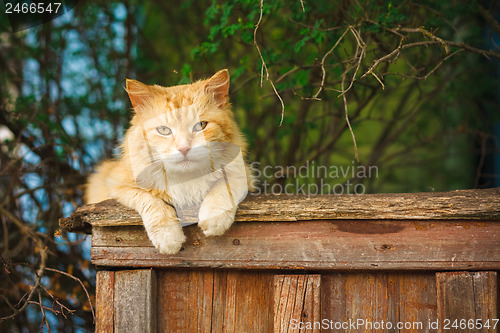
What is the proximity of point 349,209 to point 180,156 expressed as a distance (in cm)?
71

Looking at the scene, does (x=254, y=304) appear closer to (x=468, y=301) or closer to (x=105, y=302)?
(x=105, y=302)

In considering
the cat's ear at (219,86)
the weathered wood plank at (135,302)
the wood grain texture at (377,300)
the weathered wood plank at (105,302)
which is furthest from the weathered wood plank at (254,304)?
the cat's ear at (219,86)

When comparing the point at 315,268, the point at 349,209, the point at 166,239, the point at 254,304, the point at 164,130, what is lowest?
the point at 254,304

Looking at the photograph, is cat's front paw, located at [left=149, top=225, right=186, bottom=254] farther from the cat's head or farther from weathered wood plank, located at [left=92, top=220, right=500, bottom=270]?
the cat's head

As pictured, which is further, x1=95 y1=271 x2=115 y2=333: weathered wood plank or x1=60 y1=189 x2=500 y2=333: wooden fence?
x1=95 y1=271 x2=115 y2=333: weathered wood plank

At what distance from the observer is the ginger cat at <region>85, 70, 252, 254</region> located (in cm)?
172

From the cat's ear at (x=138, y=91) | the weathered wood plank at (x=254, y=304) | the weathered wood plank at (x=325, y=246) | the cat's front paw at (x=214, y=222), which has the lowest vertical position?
the weathered wood plank at (x=254, y=304)

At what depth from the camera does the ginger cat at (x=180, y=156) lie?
1716mm

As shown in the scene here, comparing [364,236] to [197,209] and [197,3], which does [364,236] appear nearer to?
[197,209]

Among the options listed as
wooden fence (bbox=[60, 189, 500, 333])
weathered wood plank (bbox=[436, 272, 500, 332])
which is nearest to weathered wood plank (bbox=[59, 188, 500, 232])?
wooden fence (bbox=[60, 189, 500, 333])

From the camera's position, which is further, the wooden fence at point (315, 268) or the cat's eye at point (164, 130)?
the cat's eye at point (164, 130)

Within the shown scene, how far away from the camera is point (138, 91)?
6.20 feet

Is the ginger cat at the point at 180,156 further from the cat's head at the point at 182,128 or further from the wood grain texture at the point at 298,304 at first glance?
the wood grain texture at the point at 298,304

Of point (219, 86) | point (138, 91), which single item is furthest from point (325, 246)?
point (138, 91)
